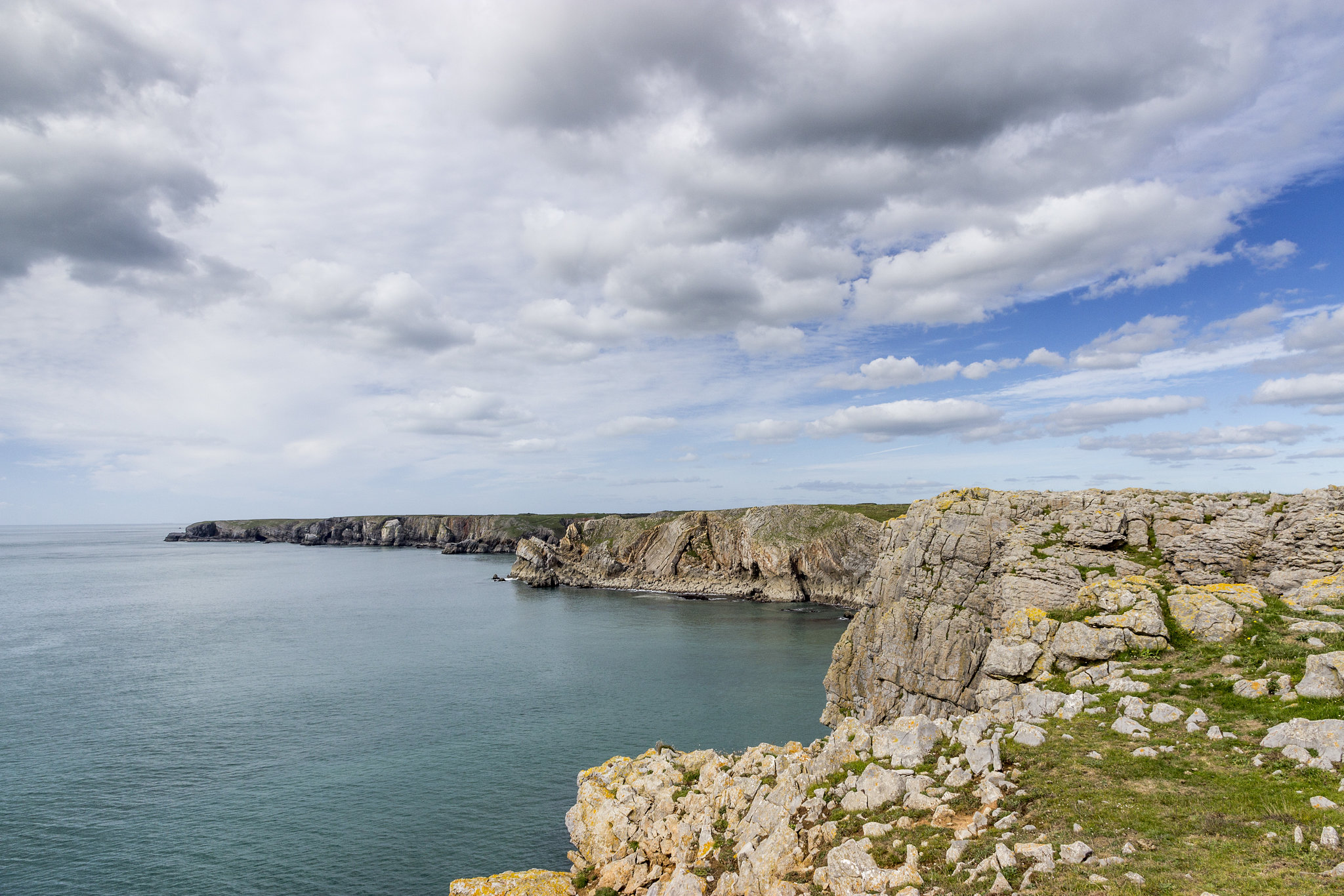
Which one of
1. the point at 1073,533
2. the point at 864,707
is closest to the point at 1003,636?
the point at 1073,533

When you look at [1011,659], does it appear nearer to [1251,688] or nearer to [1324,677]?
[1251,688]

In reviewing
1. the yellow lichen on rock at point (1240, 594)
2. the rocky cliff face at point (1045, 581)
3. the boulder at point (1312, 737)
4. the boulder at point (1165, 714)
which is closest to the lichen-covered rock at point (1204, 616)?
the rocky cliff face at point (1045, 581)

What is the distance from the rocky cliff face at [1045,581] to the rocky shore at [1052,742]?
4.9 inches

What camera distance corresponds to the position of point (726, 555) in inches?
5344

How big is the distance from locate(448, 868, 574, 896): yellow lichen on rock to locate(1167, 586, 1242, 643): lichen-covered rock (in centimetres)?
2625

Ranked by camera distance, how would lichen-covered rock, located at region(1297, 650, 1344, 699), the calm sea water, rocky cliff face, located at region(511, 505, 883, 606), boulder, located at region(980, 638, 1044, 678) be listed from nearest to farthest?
1. lichen-covered rock, located at region(1297, 650, 1344, 699)
2. boulder, located at region(980, 638, 1044, 678)
3. the calm sea water
4. rocky cliff face, located at region(511, 505, 883, 606)

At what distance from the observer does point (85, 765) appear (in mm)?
41094

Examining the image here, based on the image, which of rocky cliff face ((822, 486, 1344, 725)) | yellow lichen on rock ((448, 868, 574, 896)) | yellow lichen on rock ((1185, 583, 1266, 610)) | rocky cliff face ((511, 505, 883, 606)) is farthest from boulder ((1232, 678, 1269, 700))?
rocky cliff face ((511, 505, 883, 606))

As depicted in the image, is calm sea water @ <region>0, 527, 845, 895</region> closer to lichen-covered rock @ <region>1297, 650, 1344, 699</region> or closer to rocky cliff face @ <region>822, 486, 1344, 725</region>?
rocky cliff face @ <region>822, 486, 1344, 725</region>

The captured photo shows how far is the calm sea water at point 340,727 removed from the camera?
30.5 metres

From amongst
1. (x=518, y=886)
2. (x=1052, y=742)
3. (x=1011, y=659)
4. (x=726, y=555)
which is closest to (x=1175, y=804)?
(x=1052, y=742)

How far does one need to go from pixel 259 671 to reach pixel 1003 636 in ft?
240

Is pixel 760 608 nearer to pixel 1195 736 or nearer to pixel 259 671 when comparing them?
pixel 259 671

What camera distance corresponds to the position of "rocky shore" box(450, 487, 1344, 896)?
12695mm
